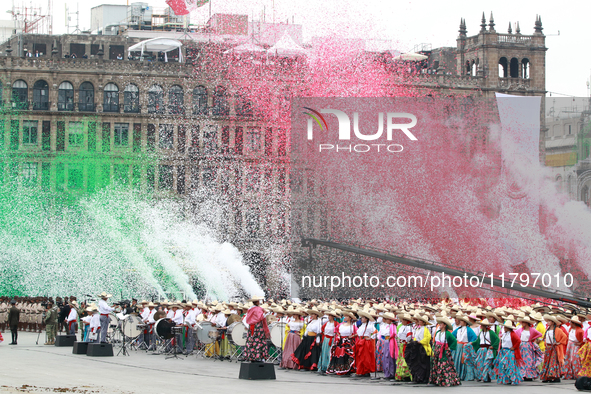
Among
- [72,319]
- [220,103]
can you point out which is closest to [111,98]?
[220,103]

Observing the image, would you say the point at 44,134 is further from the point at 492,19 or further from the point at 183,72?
the point at 492,19

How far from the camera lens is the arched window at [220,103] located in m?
69.6

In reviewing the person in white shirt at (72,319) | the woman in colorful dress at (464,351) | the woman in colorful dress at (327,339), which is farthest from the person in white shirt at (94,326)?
the woman in colorful dress at (464,351)

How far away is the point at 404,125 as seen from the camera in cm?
4150

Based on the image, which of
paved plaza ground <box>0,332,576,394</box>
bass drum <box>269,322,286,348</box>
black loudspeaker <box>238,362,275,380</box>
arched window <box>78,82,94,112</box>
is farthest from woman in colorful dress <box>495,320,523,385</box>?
arched window <box>78,82,94,112</box>

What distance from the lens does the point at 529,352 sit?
22906 millimetres

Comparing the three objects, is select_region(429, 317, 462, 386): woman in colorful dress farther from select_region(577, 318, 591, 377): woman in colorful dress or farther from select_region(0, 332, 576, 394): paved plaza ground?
select_region(577, 318, 591, 377): woman in colorful dress

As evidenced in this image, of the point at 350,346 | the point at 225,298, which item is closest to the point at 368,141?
the point at 225,298

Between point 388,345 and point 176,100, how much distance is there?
49.3 metres

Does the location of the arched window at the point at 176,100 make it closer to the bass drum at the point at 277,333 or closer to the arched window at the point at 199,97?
the arched window at the point at 199,97

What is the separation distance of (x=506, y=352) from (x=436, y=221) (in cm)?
2974

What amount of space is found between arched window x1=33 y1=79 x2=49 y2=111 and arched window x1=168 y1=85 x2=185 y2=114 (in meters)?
9.22

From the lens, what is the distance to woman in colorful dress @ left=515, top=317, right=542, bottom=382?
2289cm

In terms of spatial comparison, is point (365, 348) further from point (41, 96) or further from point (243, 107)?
point (41, 96)
